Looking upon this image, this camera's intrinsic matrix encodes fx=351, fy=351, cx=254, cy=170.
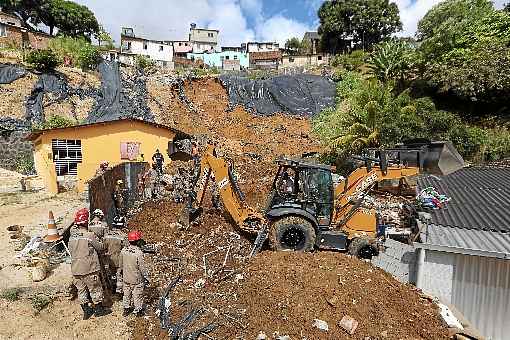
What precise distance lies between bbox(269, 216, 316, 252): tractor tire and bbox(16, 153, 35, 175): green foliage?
611 inches

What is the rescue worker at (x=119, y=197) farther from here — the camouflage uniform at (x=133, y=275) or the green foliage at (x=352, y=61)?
the green foliage at (x=352, y=61)

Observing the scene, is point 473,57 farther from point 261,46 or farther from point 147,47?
point 261,46

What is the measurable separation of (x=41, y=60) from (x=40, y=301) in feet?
66.5

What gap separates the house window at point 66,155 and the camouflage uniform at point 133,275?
37.9 feet

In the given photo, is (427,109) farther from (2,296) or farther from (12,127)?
(12,127)

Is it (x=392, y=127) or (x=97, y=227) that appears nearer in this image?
(x=97, y=227)

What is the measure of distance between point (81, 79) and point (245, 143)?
11.8 metres

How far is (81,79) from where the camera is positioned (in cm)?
2330

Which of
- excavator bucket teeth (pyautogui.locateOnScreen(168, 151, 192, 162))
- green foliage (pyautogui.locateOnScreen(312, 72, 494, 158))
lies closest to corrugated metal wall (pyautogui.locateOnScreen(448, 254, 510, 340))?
green foliage (pyautogui.locateOnScreen(312, 72, 494, 158))

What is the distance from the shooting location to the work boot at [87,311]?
5.59 metres

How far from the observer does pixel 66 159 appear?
15281 millimetres

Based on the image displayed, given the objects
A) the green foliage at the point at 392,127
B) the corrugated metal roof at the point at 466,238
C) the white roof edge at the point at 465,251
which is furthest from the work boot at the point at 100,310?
the green foliage at the point at 392,127

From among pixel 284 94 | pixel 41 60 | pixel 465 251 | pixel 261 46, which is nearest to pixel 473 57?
pixel 284 94

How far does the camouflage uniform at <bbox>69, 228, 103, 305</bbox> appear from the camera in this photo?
17.4 ft
